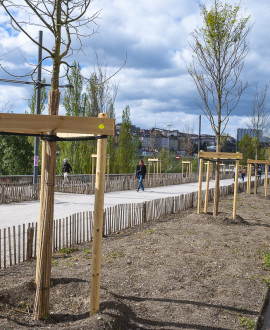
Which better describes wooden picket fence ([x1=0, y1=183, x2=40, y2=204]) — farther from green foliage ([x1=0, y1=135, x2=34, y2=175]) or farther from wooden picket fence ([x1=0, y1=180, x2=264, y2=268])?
green foliage ([x1=0, y1=135, x2=34, y2=175])

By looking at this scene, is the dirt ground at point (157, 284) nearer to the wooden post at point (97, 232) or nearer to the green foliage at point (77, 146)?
the wooden post at point (97, 232)

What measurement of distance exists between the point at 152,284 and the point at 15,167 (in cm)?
1871

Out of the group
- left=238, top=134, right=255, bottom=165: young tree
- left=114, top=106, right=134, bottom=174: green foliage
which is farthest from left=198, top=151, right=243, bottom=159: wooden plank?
left=238, top=134, right=255, bottom=165: young tree

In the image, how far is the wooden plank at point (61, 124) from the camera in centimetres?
357

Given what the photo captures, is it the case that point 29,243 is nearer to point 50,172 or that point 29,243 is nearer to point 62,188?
point 50,172

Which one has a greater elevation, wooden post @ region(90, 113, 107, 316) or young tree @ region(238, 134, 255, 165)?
young tree @ region(238, 134, 255, 165)

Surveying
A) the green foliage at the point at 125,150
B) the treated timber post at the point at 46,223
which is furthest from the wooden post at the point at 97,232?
the green foliage at the point at 125,150

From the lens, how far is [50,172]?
3.94m

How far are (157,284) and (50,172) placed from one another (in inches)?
87.8

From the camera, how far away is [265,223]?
10.5 m

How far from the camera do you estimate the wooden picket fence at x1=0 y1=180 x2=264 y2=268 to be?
20.1 feet

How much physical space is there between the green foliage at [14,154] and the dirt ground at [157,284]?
50.4ft

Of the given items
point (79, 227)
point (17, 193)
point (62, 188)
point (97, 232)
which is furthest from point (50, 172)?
point (62, 188)

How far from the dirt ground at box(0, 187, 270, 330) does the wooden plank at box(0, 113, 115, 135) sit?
70.4 inches
